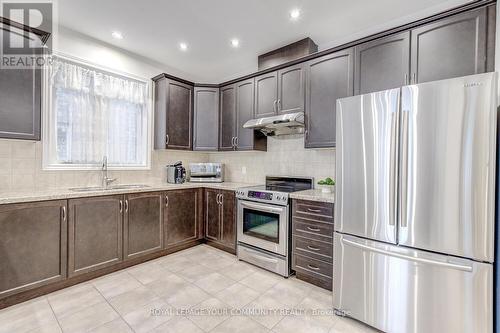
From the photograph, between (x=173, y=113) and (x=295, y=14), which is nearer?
(x=295, y=14)

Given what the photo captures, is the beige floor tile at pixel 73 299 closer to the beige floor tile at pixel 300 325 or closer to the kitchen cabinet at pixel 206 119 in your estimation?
the beige floor tile at pixel 300 325

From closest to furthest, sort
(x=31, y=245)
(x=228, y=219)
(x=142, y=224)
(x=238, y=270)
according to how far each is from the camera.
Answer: (x=31, y=245)
(x=238, y=270)
(x=142, y=224)
(x=228, y=219)

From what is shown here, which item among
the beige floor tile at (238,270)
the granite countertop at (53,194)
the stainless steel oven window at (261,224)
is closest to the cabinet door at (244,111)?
the granite countertop at (53,194)

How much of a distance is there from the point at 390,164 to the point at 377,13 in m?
1.78

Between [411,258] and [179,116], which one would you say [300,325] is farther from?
[179,116]

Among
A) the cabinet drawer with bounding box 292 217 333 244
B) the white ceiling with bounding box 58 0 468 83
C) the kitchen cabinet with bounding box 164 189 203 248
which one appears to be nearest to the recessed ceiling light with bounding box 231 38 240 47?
the white ceiling with bounding box 58 0 468 83

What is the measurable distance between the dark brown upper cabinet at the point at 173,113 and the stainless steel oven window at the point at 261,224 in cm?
157

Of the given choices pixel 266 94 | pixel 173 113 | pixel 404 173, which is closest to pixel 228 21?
pixel 266 94

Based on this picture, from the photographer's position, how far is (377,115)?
1.77 metres

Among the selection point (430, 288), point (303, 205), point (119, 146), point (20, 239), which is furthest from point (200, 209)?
point (430, 288)

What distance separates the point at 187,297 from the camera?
2195 millimetres

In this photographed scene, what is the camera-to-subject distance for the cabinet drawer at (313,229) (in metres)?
2.28

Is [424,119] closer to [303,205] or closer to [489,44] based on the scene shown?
[489,44]

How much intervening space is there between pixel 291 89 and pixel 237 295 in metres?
2.39
